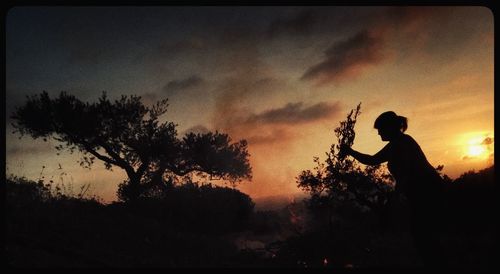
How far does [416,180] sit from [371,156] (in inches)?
35.2

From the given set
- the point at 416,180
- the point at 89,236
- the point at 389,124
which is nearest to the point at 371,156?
the point at 389,124

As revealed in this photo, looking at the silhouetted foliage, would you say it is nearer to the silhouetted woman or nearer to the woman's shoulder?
the silhouetted woman

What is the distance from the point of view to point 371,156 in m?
5.90

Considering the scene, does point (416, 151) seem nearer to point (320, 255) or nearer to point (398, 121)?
point (398, 121)

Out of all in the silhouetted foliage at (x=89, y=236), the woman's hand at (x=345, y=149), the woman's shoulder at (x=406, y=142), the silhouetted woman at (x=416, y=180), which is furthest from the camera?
the silhouetted foliage at (x=89, y=236)

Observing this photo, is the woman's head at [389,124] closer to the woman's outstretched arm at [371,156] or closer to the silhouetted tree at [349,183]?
the woman's outstretched arm at [371,156]

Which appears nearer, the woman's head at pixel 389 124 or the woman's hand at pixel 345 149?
the woman's head at pixel 389 124

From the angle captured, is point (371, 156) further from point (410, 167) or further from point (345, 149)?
point (410, 167)

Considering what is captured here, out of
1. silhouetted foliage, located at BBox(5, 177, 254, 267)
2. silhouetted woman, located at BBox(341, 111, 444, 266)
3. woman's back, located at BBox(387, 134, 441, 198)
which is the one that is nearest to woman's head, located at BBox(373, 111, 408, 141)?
silhouetted woman, located at BBox(341, 111, 444, 266)

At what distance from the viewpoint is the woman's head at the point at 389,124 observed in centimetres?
569

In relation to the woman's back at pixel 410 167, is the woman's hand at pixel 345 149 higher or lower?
higher

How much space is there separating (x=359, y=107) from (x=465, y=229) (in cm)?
505

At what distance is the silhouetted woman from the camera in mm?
4898

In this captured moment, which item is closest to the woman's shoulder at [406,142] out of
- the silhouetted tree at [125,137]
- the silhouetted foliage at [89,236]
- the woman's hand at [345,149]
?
the woman's hand at [345,149]
